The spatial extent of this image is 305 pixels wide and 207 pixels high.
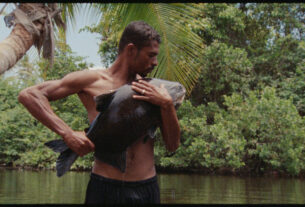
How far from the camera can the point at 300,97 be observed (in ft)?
43.9

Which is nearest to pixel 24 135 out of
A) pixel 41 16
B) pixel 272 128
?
pixel 272 128

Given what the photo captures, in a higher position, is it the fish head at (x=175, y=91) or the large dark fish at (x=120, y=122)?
the fish head at (x=175, y=91)

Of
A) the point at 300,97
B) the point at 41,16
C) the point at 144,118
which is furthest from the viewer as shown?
the point at 300,97

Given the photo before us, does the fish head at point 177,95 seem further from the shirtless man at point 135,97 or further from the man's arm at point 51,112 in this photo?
the man's arm at point 51,112

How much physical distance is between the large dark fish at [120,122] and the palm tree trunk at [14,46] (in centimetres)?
247

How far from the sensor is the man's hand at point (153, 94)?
1662 millimetres

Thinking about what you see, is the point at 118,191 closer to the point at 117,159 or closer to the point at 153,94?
the point at 117,159

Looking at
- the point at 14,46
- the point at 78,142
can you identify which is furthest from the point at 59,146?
the point at 14,46

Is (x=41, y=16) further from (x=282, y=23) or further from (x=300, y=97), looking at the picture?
(x=282, y=23)

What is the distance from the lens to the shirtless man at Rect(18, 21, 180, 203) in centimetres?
167

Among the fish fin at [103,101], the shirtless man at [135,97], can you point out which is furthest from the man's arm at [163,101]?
the fish fin at [103,101]

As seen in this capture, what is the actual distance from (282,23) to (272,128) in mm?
5160

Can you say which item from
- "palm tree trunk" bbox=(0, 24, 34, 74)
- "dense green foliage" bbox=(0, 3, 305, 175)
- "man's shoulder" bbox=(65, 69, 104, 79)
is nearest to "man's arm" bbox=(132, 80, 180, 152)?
"man's shoulder" bbox=(65, 69, 104, 79)

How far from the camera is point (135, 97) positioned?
168 cm
